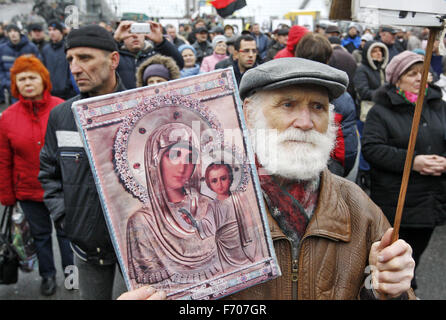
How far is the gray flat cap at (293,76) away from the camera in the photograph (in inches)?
53.3

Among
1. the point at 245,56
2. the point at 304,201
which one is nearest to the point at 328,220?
the point at 304,201

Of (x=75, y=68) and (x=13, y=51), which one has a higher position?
(x=75, y=68)

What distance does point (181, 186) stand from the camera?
122cm

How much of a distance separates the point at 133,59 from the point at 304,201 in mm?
2934

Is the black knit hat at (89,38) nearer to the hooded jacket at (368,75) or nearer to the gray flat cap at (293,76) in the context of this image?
the gray flat cap at (293,76)

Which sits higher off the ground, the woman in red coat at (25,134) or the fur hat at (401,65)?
the fur hat at (401,65)

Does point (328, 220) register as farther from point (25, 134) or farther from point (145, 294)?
point (25, 134)

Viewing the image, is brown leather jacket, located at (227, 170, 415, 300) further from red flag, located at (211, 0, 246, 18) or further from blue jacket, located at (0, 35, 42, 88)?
blue jacket, located at (0, 35, 42, 88)

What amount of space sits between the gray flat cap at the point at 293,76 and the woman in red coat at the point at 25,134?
93.0 inches

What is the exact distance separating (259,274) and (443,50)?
32.3 inches

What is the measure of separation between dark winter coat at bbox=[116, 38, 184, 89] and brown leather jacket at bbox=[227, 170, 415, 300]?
2.59 meters

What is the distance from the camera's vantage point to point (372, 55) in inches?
221

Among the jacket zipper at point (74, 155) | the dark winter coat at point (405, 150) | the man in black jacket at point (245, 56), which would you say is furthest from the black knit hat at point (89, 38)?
the man in black jacket at point (245, 56)

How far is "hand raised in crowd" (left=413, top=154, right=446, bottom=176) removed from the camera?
2.93 m
